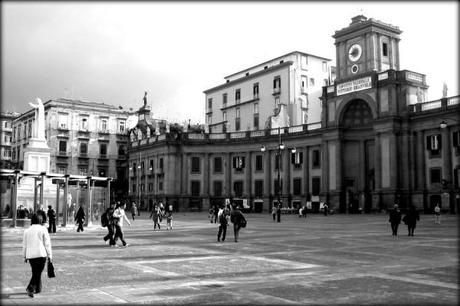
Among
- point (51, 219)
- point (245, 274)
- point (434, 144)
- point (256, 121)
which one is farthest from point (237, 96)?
point (245, 274)

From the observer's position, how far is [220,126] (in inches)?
3543

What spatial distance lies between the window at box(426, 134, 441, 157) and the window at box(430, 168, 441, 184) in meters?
1.68

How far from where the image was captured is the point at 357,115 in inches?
2469

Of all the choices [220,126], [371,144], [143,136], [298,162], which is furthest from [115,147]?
[371,144]

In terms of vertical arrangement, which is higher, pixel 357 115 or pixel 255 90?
pixel 255 90

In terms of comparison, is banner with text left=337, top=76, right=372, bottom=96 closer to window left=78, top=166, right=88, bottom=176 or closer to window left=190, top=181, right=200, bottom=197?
window left=190, top=181, right=200, bottom=197

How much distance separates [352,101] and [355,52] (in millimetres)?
6386

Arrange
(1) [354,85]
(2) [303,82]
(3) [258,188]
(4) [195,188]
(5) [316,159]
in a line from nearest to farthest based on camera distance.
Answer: (1) [354,85] → (5) [316,159] → (3) [258,188] → (4) [195,188] → (2) [303,82]

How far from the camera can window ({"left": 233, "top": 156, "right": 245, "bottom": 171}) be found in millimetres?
75500

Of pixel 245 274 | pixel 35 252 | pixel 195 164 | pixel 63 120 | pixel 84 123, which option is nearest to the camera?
pixel 35 252

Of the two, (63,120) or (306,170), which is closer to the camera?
(306,170)

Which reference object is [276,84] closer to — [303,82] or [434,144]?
[303,82]

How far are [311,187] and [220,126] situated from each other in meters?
28.0

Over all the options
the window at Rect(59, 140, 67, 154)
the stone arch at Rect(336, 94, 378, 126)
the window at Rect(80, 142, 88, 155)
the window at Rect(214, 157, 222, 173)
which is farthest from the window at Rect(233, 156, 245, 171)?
the window at Rect(59, 140, 67, 154)
